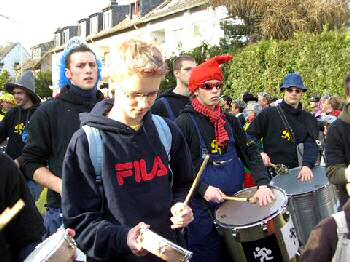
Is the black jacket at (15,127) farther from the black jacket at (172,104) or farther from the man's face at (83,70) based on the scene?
the man's face at (83,70)

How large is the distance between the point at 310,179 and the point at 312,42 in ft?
43.0

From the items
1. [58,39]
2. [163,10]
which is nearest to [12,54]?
[58,39]

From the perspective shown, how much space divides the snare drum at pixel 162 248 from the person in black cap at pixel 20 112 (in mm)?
4786

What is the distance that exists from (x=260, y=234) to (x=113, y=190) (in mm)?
1891

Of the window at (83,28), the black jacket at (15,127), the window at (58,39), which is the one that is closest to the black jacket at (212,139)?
the black jacket at (15,127)

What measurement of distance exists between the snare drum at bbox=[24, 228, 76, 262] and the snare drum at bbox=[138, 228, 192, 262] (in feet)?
0.90

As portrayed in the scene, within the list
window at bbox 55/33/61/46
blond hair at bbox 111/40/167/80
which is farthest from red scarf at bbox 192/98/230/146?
window at bbox 55/33/61/46

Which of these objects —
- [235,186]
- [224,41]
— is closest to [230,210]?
[235,186]

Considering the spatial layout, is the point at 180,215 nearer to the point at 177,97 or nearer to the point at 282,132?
the point at 177,97

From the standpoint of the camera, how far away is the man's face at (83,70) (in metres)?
4.33

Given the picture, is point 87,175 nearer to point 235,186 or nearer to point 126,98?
point 126,98

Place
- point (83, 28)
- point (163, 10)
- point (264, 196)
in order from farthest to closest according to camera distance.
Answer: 1. point (83, 28)
2. point (163, 10)
3. point (264, 196)

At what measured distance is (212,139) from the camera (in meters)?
4.72

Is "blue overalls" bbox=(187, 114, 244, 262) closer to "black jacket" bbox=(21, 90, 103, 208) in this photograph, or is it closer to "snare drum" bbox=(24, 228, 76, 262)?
"black jacket" bbox=(21, 90, 103, 208)
